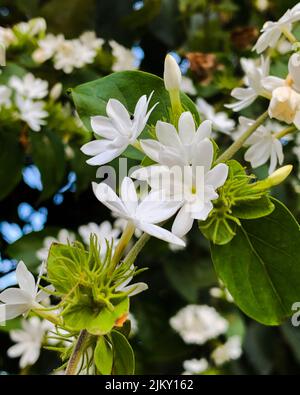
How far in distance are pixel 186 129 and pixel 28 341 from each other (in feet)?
2.13

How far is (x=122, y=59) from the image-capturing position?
1011mm

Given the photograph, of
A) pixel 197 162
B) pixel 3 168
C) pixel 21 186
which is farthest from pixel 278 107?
pixel 21 186

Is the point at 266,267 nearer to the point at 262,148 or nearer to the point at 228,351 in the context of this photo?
the point at 262,148

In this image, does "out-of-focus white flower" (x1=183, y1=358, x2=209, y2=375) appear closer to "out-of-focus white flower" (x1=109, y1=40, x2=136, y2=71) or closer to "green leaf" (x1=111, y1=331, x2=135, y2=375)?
"out-of-focus white flower" (x1=109, y1=40, x2=136, y2=71)

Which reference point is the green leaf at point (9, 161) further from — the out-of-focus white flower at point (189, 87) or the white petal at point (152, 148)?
the white petal at point (152, 148)

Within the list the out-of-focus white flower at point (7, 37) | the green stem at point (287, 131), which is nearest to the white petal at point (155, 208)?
the green stem at point (287, 131)

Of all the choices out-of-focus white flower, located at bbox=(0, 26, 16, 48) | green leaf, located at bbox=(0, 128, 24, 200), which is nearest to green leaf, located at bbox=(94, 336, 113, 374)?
green leaf, located at bbox=(0, 128, 24, 200)

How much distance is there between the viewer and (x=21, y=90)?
880mm

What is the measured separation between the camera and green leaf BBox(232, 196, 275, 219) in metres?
0.36

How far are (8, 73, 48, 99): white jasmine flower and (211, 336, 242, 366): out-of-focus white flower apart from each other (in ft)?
1.61

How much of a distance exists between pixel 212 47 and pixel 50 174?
0.38 m

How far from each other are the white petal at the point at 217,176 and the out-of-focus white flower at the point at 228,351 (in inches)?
30.7

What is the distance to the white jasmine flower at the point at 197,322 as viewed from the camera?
1.08 meters
